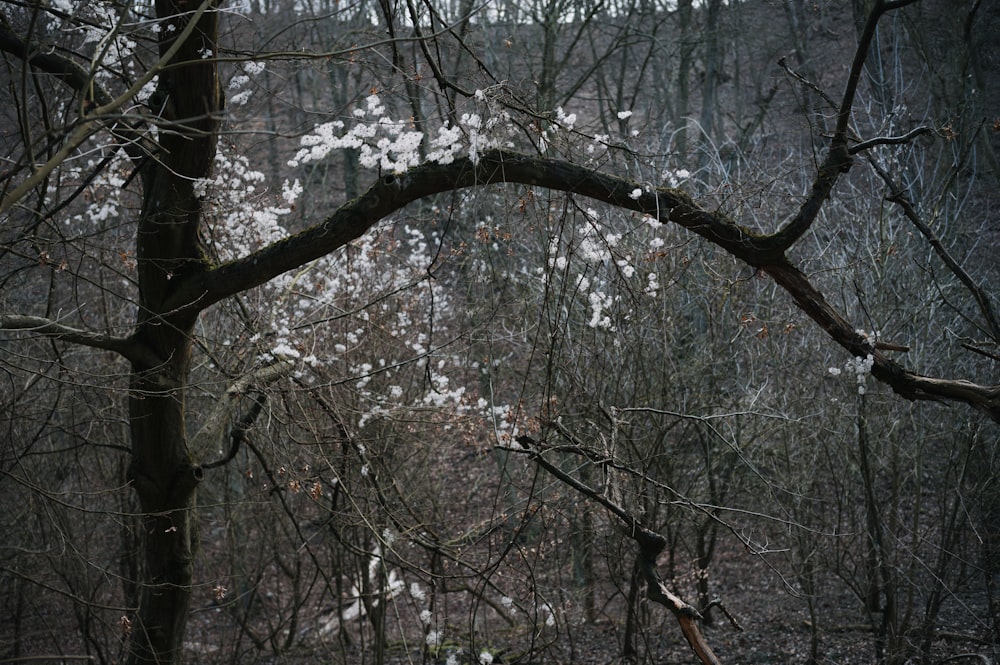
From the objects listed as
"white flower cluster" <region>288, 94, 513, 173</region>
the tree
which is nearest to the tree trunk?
the tree

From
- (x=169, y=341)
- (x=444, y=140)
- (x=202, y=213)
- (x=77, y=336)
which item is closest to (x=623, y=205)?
(x=444, y=140)

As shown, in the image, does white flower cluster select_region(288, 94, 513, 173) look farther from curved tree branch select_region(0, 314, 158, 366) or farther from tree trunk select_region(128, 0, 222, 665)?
curved tree branch select_region(0, 314, 158, 366)

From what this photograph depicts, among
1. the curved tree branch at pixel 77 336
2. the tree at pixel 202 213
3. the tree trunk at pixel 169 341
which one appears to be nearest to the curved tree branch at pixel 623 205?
the tree at pixel 202 213

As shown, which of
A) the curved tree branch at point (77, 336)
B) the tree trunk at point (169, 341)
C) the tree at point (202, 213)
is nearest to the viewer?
the tree at point (202, 213)

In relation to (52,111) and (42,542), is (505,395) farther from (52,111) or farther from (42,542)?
(52,111)

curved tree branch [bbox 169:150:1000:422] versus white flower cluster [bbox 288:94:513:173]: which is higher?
white flower cluster [bbox 288:94:513:173]

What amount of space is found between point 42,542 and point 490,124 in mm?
7524

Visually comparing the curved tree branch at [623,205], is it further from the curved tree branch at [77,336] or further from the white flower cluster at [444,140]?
the curved tree branch at [77,336]

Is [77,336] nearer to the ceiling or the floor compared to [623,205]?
nearer to the floor

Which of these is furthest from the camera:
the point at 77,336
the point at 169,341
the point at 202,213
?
the point at 169,341

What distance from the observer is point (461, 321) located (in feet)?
35.6

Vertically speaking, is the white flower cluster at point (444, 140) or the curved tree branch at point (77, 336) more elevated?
the white flower cluster at point (444, 140)

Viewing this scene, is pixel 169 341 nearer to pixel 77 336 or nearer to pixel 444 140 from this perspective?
pixel 77 336

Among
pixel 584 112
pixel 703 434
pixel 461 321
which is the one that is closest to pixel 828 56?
pixel 584 112
